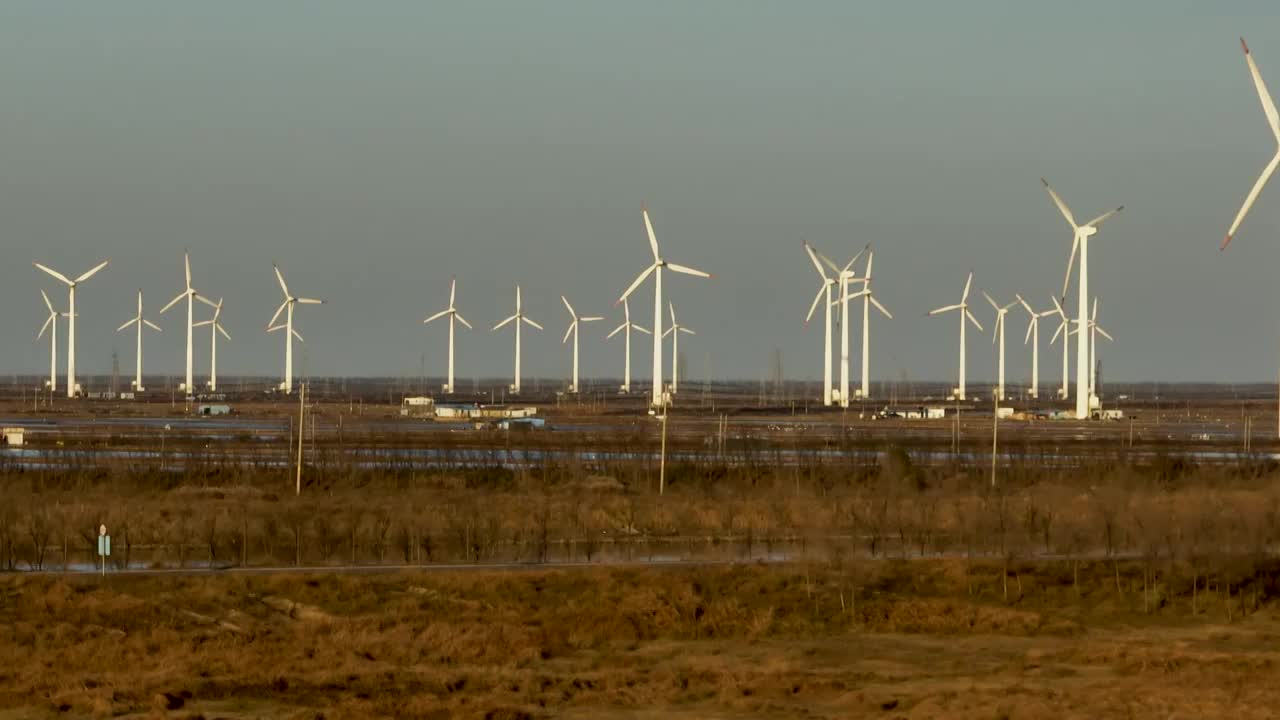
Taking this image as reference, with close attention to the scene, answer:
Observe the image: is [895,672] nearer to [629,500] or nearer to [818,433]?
[629,500]

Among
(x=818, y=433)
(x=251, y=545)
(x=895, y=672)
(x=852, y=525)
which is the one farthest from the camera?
(x=818, y=433)

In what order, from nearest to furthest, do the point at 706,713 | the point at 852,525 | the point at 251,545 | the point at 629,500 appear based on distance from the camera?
the point at 706,713
the point at 251,545
the point at 852,525
the point at 629,500

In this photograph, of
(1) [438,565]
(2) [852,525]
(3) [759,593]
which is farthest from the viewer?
(2) [852,525]

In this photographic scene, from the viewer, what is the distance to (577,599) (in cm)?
5006

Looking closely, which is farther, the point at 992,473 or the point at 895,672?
the point at 992,473

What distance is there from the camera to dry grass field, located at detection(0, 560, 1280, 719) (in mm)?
38625

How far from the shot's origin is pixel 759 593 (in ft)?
170

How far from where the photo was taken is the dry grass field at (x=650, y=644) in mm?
38625

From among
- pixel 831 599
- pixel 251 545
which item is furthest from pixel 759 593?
pixel 251 545

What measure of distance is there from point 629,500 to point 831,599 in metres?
25.3

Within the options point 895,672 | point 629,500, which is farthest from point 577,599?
point 629,500

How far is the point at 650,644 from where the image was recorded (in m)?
46.8

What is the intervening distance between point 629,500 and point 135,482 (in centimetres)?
2149

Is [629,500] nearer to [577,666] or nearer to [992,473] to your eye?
[992,473]
